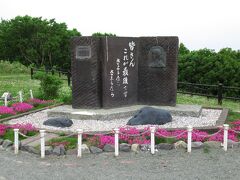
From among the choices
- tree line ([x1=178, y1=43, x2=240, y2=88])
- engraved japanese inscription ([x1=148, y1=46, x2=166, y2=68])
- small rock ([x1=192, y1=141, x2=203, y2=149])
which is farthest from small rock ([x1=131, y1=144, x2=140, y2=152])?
tree line ([x1=178, y1=43, x2=240, y2=88])

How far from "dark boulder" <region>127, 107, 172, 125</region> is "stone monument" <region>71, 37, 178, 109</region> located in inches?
66.7

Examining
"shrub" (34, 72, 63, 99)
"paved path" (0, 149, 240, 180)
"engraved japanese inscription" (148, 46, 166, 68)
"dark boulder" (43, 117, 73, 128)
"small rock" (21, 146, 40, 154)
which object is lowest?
"paved path" (0, 149, 240, 180)

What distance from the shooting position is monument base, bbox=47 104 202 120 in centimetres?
1192

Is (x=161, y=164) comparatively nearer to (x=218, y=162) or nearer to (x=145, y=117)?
(x=218, y=162)

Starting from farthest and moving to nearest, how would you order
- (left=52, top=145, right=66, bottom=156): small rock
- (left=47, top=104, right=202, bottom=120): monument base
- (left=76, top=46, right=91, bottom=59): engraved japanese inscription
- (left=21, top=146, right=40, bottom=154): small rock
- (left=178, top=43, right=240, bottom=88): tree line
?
(left=178, top=43, right=240, bottom=88): tree line
(left=76, top=46, right=91, bottom=59): engraved japanese inscription
(left=47, top=104, right=202, bottom=120): monument base
(left=21, top=146, right=40, bottom=154): small rock
(left=52, top=145, right=66, bottom=156): small rock

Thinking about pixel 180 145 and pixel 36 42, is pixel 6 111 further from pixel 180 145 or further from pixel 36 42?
pixel 36 42

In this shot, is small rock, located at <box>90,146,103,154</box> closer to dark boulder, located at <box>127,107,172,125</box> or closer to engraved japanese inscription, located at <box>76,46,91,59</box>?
dark boulder, located at <box>127,107,172,125</box>

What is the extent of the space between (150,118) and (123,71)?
243 cm

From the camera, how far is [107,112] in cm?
1213

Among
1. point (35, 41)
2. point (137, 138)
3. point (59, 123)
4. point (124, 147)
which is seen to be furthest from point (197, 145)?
point (35, 41)

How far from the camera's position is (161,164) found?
801cm

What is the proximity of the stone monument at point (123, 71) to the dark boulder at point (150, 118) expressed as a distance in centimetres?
169

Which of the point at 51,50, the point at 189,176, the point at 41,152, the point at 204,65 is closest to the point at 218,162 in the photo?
the point at 189,176

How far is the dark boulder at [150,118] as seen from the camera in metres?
11.2
